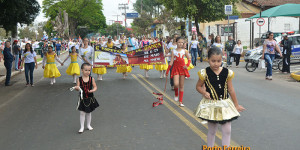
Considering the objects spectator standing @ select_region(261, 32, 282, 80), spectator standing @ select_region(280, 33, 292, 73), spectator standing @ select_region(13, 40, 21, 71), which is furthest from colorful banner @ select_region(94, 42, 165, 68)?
spectator standing @ select_region(13, 40, 21, 71)

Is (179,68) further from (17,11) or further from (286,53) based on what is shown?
(286,53)

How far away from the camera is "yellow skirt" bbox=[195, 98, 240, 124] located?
433cm

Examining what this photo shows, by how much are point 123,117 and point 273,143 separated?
10.8ft

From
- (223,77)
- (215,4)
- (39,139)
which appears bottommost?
(39,139)

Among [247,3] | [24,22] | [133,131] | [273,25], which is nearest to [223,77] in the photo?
[133,131]

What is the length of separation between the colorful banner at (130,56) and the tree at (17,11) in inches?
138

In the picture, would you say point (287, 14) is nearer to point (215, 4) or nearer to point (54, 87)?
point (215, 4)

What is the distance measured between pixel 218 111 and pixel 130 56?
10865 mm

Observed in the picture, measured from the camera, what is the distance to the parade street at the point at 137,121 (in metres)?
5.71

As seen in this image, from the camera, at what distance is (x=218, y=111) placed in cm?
438

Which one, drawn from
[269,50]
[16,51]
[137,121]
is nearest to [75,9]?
[16,51]

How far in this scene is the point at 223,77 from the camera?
175 inches

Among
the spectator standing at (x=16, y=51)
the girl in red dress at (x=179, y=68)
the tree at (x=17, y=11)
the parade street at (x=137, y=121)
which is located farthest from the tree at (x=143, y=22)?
the girl in red dress at (x=179, y=68)

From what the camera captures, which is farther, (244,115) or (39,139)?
(244,115)
